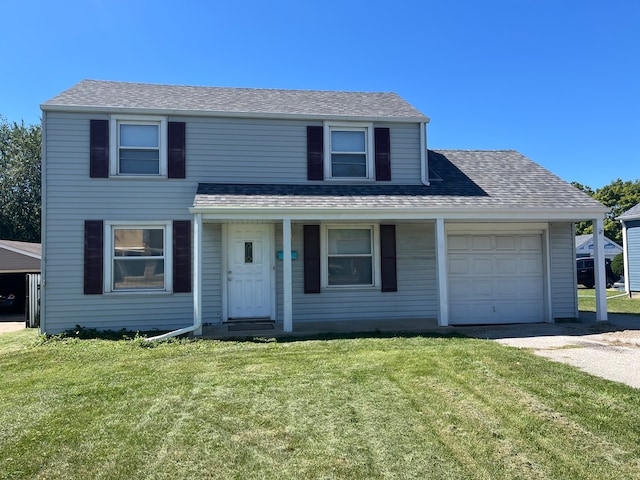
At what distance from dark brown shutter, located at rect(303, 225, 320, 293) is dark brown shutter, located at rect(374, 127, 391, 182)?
207cm

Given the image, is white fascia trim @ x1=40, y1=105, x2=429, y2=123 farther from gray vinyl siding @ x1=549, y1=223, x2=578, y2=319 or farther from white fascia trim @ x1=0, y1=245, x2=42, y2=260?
white fascia trim @ x1=0, y1=245, x2=42, y2=260

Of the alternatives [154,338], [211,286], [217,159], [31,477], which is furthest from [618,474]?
[217,159]

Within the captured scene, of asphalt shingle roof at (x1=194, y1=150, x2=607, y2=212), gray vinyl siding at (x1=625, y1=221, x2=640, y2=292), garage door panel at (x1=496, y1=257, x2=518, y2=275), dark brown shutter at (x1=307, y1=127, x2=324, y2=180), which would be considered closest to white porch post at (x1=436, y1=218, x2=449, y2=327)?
asphalt shingle roof at (x1=194, y1=150, x2=607, y2=212)

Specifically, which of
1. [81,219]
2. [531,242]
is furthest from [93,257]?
[531,242]

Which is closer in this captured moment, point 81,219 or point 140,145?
point 81,219

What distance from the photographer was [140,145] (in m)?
9.28

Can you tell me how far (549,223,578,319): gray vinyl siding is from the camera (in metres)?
10.3

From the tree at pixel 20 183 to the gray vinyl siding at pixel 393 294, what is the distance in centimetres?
2587

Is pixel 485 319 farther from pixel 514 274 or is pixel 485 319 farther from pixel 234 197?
pixel 234 197

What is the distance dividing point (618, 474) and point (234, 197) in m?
7.34

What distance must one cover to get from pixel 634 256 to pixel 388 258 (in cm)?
1381

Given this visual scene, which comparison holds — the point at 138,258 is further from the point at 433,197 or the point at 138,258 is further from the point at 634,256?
the point at 634,256

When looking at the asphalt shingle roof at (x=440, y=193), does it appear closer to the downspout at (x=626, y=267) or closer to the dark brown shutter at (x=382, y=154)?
the dark brown shutter at (x=382, y=154)

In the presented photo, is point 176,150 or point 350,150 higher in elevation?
point 350,150
